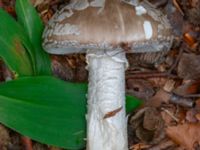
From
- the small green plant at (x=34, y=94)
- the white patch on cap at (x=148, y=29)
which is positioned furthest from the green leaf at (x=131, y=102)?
the white patch on cap at (x=148, y=29)

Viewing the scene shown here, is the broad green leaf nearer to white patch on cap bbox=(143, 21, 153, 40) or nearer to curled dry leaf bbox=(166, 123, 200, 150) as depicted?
white patch on cap bbox=(143, 21, 153, 40)

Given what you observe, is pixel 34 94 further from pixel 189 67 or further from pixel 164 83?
pixel 189 67

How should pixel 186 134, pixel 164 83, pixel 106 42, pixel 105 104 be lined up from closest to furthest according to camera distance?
pixel 106 42 < pixel 105 104 < pixel 186 134 < pixel 164 83

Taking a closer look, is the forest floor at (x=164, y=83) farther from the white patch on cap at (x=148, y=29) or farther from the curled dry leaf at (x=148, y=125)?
the white patch on cap at (x=148, y=29)

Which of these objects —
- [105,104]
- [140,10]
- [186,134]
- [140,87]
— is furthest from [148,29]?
[186,134]

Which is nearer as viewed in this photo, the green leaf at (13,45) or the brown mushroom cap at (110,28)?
the brown mushroom cap at (110,28)

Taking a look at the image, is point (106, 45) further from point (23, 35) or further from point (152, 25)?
point (23, 35)
